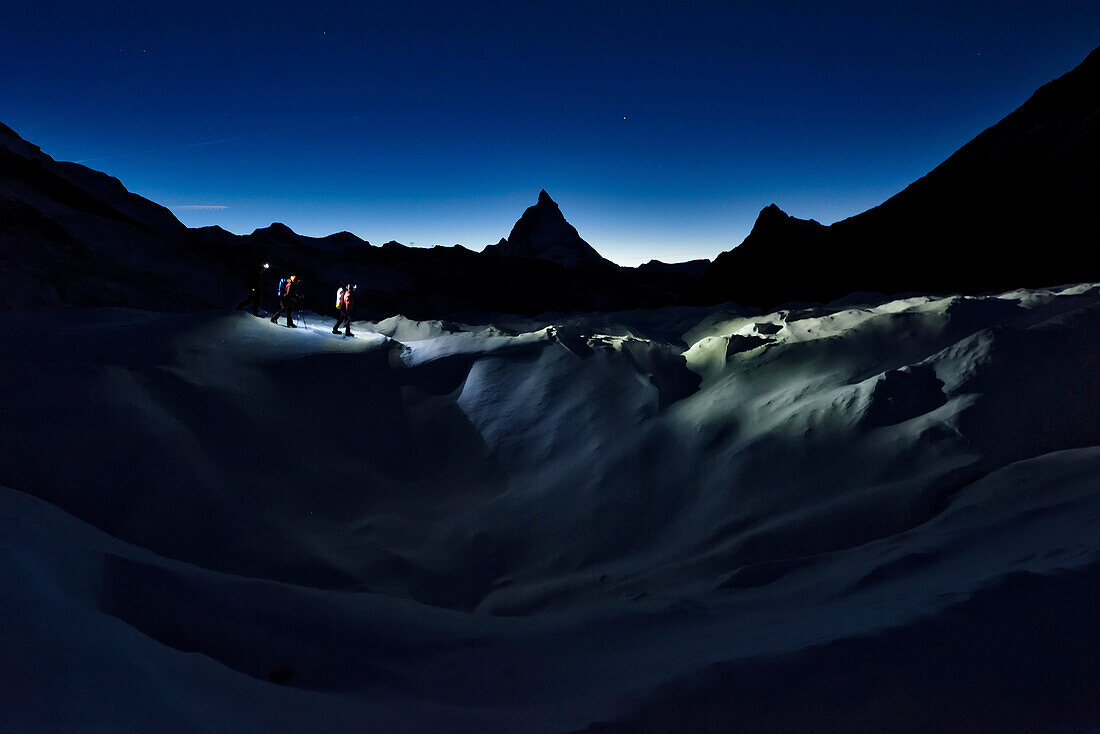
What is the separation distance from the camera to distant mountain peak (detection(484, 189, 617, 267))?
88.4 meters

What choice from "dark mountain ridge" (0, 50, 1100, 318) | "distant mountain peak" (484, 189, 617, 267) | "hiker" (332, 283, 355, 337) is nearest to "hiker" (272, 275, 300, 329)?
"dark mountain ridge" (0, 50, 1100, 318)

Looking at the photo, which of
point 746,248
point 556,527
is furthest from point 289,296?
point 746,248

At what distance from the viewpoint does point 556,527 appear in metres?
7.18

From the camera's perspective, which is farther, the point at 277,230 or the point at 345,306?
the point at 277,230

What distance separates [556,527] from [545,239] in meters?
86.4

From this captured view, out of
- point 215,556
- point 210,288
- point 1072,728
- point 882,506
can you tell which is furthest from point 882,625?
point 210,288

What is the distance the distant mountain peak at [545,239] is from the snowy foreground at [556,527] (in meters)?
78.3

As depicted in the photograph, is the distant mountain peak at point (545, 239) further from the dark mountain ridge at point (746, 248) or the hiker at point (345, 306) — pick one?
the hiker at point (345, 306)

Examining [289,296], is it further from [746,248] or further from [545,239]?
[545,239]

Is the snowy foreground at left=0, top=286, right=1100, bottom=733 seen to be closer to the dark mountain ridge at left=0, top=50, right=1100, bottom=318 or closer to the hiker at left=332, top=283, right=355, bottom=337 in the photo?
the hiker at left=332, top=283, right=355, bottom=337

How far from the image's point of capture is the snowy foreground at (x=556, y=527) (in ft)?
8.69

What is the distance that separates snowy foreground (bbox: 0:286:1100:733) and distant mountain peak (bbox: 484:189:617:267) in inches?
3083

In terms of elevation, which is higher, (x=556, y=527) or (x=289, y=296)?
(x=289, y=296)

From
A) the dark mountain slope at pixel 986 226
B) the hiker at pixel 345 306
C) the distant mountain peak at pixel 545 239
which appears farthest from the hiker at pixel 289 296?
the distant mountain peak at pixel 545 239
